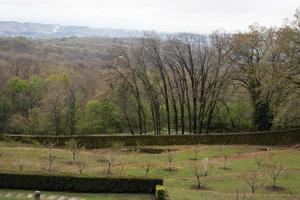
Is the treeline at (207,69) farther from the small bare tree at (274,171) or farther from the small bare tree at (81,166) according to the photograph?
the small bare tree at (81,166)

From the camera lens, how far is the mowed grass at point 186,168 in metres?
25.2

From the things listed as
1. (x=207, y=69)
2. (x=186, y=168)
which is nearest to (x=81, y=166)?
(x=186, y=168)

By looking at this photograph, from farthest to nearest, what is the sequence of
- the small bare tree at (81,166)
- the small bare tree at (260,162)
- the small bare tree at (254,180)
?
the small bare tree at (260,162)
the small bare tree at (81,166)
the small bare tree at (254,180)

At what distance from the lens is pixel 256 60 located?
56094mm

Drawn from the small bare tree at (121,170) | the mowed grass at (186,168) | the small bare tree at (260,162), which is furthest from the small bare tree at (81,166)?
the small bare tree at (260,162)

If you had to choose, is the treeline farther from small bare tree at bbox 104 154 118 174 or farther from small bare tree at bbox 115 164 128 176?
small bare tree at bbox 115 164 128 176

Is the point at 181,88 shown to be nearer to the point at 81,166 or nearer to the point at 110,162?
the point at 81,166

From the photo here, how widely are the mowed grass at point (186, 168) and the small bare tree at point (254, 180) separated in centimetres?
30

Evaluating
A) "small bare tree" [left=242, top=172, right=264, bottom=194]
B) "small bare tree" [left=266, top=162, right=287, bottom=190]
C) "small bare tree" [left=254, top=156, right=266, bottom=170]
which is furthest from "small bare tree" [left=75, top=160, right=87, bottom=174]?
"small bare tree" [left=254, top=156, right=266, bottom=170]

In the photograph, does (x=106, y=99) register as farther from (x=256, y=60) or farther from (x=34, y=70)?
(x=34, y=70)

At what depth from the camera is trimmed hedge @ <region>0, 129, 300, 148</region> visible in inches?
1921

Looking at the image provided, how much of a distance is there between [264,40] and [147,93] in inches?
752

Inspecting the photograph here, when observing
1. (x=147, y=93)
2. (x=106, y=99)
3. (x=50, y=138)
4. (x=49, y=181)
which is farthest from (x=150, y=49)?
(x=49, y=181)

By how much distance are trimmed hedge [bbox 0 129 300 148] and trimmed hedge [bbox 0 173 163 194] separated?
22.8m
